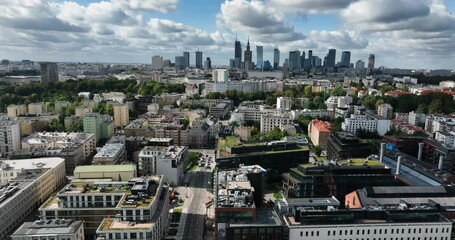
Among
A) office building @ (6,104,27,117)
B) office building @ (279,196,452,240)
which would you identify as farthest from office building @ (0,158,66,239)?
Result: office building @ (6,104,27,117)

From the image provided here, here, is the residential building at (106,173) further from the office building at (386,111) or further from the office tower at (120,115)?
the office building at (386,111)

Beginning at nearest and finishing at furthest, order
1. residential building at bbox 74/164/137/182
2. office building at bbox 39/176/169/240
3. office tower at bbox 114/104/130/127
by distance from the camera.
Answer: office building at bbox 39/176/169/240, residential building at bbox 74/164/137/182, office tower at bbox 114/104/130/127

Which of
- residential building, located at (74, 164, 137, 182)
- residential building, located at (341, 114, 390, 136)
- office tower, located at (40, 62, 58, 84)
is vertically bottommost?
residential building, located at (74, 164, 137, 182)

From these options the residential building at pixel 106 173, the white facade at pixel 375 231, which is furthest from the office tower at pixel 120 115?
the white facade at pixel 375 231

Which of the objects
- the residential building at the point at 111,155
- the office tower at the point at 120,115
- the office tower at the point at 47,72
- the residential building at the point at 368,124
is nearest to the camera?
the residential building at the point at 111,155

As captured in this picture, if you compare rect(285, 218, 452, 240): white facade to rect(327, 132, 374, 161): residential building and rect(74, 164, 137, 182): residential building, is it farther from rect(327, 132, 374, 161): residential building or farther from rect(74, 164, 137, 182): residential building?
rect(327, 132, 374, 161): residential building

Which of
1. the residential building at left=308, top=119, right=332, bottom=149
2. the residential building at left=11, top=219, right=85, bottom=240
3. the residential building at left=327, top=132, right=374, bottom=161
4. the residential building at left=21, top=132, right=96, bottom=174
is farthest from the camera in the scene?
the residential building at left=308, top=119, right=332, bottom=149
